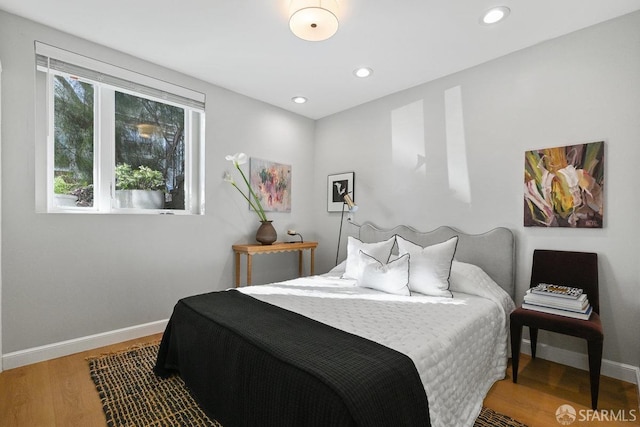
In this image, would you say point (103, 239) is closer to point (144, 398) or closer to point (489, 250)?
point (144, 398)

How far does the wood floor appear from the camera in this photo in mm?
1783

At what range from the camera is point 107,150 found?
2830mm

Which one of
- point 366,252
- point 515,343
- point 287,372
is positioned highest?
point 366,252

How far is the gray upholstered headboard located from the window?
2.46 metres

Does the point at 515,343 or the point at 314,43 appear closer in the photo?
the point at 515,343

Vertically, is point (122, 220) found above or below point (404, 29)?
below

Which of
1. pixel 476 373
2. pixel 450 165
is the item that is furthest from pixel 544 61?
pixel 476 373

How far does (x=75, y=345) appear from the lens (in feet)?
8.43

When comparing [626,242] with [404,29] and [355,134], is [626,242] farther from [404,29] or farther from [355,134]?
[355,134]

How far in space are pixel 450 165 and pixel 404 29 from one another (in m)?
1.31

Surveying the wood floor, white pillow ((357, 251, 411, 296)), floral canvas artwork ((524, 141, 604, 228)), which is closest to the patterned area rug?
the wood floor

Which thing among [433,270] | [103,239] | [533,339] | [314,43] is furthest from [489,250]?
[103,239]

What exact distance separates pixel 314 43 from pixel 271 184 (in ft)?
5.91

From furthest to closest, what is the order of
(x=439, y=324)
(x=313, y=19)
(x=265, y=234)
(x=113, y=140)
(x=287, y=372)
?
(x=265, y=234), (x=113, y=140), (x=313, y=19), (x=439, y=324), (x=287, y=372)
